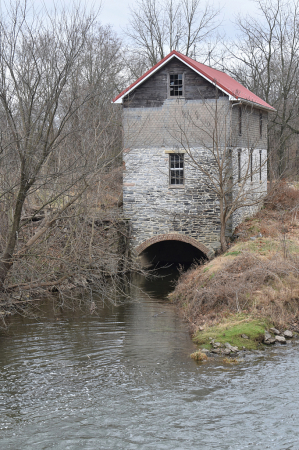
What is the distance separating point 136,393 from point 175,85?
14734mm

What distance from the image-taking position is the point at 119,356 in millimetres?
11367

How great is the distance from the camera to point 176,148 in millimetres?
20812

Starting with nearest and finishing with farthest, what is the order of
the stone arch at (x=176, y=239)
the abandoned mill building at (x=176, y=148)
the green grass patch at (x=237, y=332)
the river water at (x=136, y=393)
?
the river water at (x=136, y=393), the green grass patch at (x=237, y=332), the abandoned mill building at (x=176, y=148), the stone arch at (x=176, y=239)

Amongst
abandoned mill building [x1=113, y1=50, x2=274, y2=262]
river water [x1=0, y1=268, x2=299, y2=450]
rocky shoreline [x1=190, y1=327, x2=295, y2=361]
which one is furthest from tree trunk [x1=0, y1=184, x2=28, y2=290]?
abandoned mill building [x1=113, y1=50, x2=274, y2=262]

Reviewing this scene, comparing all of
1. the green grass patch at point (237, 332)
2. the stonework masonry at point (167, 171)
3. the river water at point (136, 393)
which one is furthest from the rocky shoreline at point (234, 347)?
the stonework masonry at point (167, 171)

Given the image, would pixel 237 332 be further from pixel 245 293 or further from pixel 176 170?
pixel 176 170

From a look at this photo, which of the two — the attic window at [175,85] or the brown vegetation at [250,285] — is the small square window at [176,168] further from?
the brown vegetation at [250,285]

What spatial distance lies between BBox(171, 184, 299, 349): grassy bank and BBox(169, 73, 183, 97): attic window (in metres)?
7.20

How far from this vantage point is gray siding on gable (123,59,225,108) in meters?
20.2

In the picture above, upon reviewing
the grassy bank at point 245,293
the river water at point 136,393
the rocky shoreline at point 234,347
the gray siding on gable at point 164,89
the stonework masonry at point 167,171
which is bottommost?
the river water at point 136,393

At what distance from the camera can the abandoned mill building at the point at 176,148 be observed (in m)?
20.2

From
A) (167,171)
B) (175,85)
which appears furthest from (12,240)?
(175,85)

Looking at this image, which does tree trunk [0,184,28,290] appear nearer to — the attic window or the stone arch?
the stone arch

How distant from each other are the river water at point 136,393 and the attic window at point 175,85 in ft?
36.2
